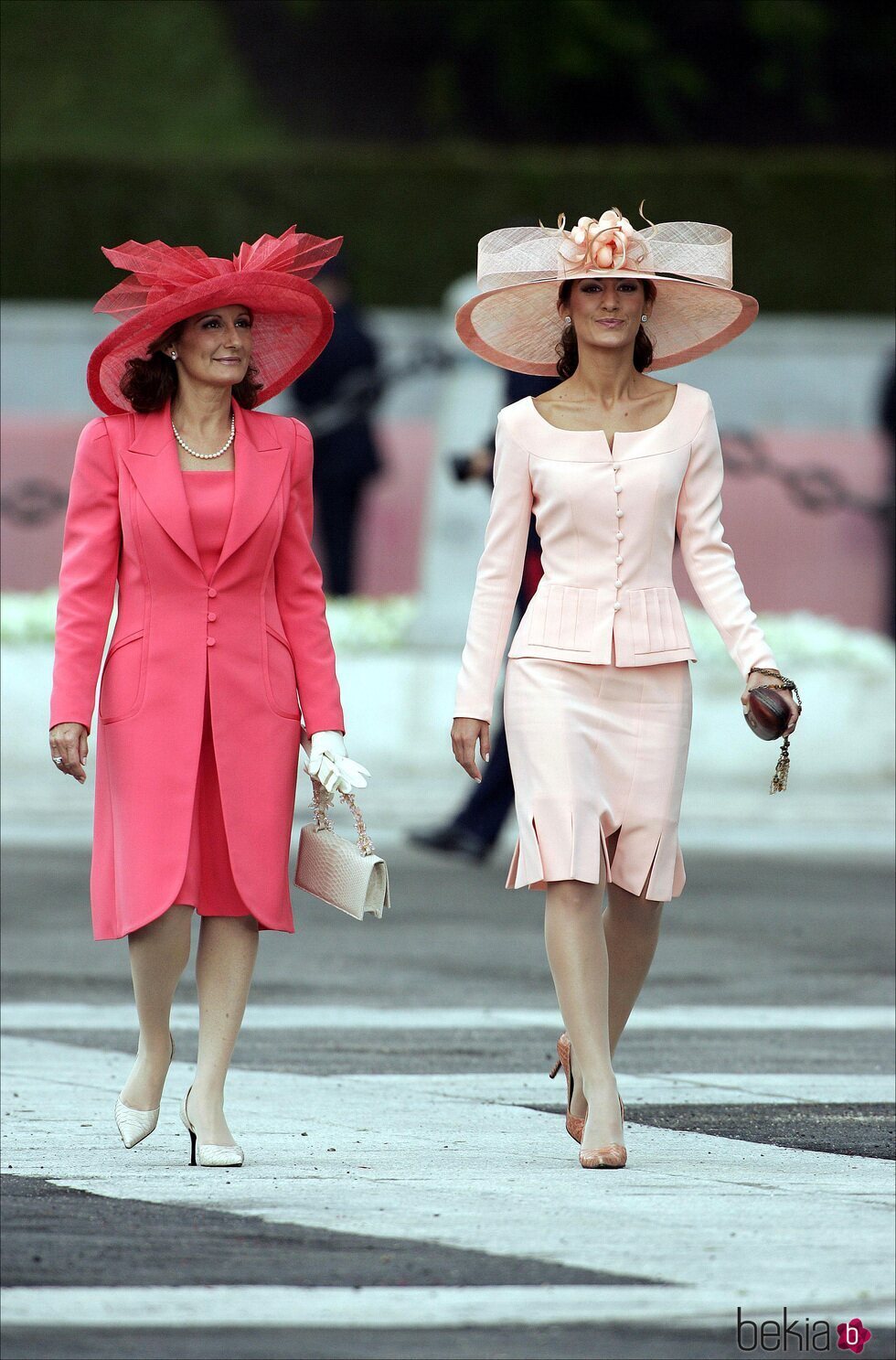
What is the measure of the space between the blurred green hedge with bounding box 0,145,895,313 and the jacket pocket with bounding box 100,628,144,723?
16270 mm

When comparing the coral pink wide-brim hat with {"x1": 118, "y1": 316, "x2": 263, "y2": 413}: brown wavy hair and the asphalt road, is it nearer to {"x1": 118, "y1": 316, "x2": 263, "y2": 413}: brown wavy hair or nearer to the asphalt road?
{"x1": 118, "y1": 316, "x2": 263, "y2": 413}: brown wavy hair

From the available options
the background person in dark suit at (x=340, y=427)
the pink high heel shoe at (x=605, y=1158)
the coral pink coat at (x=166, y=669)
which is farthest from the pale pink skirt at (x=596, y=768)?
the background person in dark suit at (x=340, y=427)

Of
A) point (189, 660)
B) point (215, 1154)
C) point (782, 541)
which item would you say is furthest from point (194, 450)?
point (782, 541)

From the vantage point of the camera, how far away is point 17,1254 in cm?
426

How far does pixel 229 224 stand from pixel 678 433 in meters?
16.7

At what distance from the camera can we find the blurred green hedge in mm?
21203

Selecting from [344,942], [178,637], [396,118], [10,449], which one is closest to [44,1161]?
[178,637]

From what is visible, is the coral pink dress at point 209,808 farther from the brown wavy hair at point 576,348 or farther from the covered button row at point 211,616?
the brown wavy hair at point 576,348

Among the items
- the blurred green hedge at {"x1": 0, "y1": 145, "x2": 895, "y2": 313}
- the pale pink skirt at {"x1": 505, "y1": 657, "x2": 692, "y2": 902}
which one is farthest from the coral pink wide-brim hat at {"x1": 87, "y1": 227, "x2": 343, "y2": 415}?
the blurred green hedge at {"x1": 0, "y1": 145, "x2": 895, "y2": 313}

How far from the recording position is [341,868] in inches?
204

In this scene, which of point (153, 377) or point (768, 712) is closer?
point (768, 712)

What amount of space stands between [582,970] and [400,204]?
55.0 ft

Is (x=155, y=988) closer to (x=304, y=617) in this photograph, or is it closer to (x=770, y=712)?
(x=304, y=617)

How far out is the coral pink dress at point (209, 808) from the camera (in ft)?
17.1
